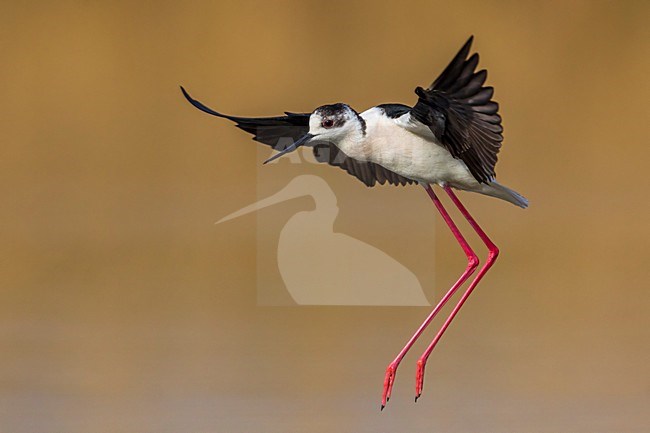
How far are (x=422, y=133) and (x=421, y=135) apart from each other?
0.05ft

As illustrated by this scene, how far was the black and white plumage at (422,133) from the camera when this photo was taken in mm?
2752

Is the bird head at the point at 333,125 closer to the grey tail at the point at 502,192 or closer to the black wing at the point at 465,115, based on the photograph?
the black wing at the point at 465,115

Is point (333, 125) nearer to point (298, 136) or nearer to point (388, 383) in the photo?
point (298, 136)

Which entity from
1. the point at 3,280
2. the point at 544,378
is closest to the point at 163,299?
the point at 3,280

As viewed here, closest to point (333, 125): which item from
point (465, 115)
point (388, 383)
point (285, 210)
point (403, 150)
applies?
point (403, 150)

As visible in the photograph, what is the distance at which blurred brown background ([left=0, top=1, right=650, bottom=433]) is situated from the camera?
5.04 meters

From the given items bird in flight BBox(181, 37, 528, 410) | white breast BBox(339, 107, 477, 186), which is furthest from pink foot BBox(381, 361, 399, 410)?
white breast BBox(339, 107, 477, 186)

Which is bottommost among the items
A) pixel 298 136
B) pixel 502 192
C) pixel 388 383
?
pixel 388 383

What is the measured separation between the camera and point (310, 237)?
247 inches

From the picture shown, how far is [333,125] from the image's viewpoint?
296cm

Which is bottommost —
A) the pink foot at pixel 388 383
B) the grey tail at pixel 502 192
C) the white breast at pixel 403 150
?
the pink foot at pixel 388 383

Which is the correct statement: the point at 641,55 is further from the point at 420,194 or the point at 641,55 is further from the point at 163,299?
the point at 163,299

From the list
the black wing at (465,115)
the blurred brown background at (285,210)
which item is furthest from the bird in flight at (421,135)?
the blurred brown background at (285,210)

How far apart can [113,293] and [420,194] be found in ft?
5.63
